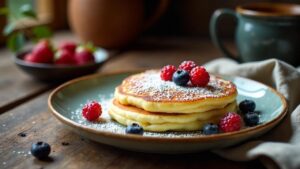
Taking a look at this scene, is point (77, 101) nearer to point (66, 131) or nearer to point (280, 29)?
point (66, 131)

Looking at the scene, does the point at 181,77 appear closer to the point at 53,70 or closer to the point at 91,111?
the point at 91,111

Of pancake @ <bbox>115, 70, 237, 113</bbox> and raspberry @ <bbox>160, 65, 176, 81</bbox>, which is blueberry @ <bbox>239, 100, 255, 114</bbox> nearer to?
pancake @ <bbox>115, 70, 237, 113</bbox>

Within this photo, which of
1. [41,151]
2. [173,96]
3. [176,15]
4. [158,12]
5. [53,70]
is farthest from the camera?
[176,15]

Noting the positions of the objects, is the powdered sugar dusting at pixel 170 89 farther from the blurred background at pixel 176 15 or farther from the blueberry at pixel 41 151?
the blurred background at pixel 176 15

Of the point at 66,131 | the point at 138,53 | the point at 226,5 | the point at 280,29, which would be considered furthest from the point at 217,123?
the point at 226,5

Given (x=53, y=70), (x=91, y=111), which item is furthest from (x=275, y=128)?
(x=53, y=70)

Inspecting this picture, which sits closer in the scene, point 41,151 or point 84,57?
point 41,151

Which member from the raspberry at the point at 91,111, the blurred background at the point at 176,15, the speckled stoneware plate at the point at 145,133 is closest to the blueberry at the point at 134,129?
the speckled stoneware plate at the point at 145,133

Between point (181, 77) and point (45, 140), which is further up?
point (181, 77)
